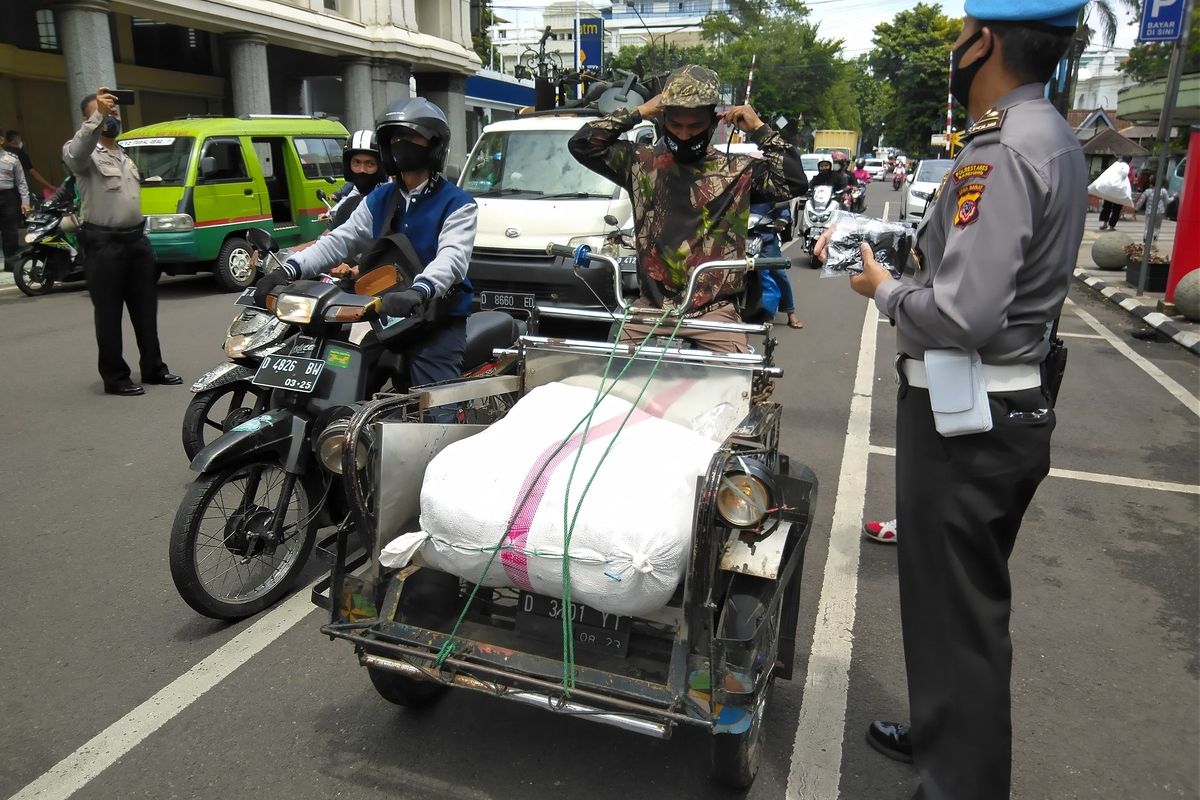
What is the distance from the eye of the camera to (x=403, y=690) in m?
2.93

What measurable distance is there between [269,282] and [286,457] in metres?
0.84

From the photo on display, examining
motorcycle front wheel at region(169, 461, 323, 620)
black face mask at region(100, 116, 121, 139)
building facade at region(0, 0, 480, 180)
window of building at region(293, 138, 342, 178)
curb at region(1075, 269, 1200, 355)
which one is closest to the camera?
motorcycle front wheel at region(169, 461, 323, 620)

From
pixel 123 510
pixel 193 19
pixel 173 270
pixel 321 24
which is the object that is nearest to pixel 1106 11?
pixel 321 24

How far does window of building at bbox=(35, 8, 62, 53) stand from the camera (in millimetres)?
18828

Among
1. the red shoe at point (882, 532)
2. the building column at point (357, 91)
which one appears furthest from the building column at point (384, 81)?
the red shoe at point (882, 532)

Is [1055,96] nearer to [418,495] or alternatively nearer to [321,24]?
[418,495]

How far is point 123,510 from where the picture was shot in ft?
15.6

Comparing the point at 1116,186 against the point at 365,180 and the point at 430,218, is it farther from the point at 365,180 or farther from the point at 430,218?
the point at 430,218

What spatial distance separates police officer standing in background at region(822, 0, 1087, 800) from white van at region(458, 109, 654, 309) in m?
4.58

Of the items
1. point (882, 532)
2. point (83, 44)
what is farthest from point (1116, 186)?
point (83, 44)

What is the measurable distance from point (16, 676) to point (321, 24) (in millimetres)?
21644

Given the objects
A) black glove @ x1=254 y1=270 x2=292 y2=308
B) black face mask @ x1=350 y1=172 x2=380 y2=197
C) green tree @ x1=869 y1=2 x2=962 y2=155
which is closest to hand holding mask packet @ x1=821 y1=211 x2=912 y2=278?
black glove @ x1=254 y1=270 x2=292 y2=308

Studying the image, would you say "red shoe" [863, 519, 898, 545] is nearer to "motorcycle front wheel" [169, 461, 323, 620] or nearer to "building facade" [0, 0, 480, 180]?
"motorcycle front wheel" [169, 461, 323, 620]

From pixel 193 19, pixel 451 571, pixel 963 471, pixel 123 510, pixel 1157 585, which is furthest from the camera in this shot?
pixel 193 19
